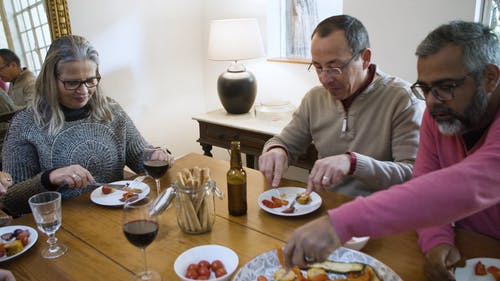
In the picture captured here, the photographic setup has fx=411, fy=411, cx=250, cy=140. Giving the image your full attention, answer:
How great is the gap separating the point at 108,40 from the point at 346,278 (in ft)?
8.48

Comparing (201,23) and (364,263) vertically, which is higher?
(201,23)

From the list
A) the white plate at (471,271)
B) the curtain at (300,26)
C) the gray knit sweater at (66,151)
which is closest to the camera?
the white plate at (471,271)

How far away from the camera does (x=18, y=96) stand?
2500 millimetres

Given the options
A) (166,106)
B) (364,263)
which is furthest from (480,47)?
(166,106)

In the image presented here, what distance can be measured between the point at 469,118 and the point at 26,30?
2.54m

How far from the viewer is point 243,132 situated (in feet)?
9.49

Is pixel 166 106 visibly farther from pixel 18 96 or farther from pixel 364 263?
pixel 364 263

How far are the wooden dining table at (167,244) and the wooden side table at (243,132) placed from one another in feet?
3.95

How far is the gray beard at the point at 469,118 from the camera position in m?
1.06

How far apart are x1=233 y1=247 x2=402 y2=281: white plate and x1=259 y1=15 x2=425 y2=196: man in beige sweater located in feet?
1.35

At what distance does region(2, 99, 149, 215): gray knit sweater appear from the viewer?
163cm

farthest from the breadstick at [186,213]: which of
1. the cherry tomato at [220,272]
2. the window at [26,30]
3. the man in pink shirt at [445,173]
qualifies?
the window at [26,30]

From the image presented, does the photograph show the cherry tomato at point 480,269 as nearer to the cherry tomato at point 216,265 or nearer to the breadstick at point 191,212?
the cherry tomato at point 216,265

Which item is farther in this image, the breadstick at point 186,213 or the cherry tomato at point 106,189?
the cherry tomato at point 106,189
